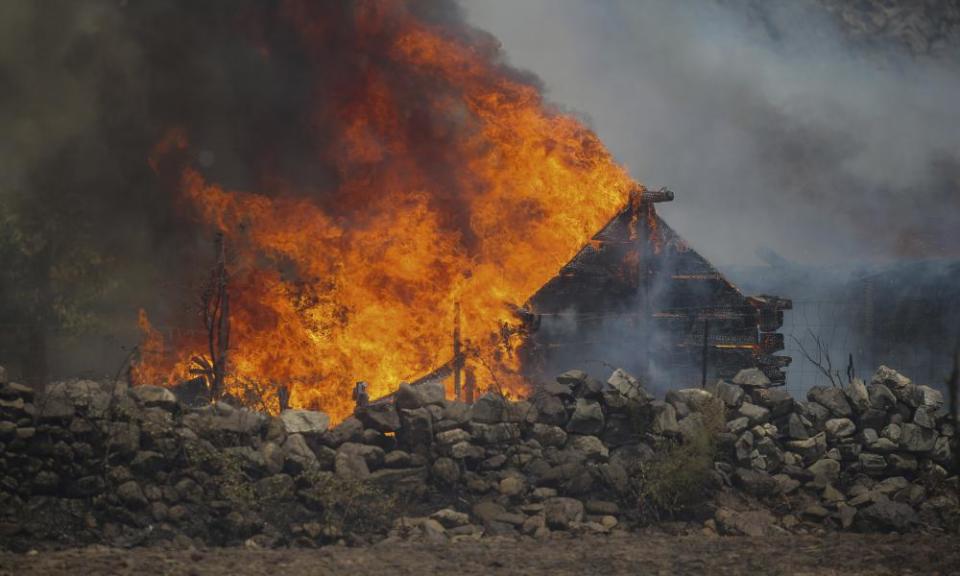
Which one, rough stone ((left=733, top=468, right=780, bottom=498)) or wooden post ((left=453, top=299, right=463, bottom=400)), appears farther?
wooden post ((left=453, top=299, right=463, bottom=400))

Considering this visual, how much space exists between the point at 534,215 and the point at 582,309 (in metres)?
1.97

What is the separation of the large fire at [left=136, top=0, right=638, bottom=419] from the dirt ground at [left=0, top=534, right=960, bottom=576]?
16.8 ft

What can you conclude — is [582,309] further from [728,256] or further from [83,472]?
[728,256]

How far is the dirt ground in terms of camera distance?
26.8 feet

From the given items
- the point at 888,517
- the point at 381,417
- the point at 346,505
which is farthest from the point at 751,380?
the point at 346,505

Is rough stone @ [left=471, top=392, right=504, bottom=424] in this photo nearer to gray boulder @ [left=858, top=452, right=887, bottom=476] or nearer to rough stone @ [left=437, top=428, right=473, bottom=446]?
rough stone @ [left=437, top=428, right=473, bottom=446]

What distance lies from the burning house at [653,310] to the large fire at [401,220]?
0.65m

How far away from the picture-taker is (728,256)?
31.6 m

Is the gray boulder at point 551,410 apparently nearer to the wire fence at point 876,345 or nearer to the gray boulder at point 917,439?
the gray boulder at point 917,439

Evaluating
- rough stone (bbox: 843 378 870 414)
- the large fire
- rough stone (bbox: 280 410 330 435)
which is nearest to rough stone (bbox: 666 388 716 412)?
rough stone (bbox: 843 378 870 414)

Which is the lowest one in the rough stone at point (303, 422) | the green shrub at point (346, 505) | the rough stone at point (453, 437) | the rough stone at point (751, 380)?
the green shrub at point (346, 505)

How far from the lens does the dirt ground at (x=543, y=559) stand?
817 cm

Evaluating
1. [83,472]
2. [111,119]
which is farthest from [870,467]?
[111,119]

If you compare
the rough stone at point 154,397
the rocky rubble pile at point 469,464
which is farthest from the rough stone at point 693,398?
the rough stone at point 154,397
